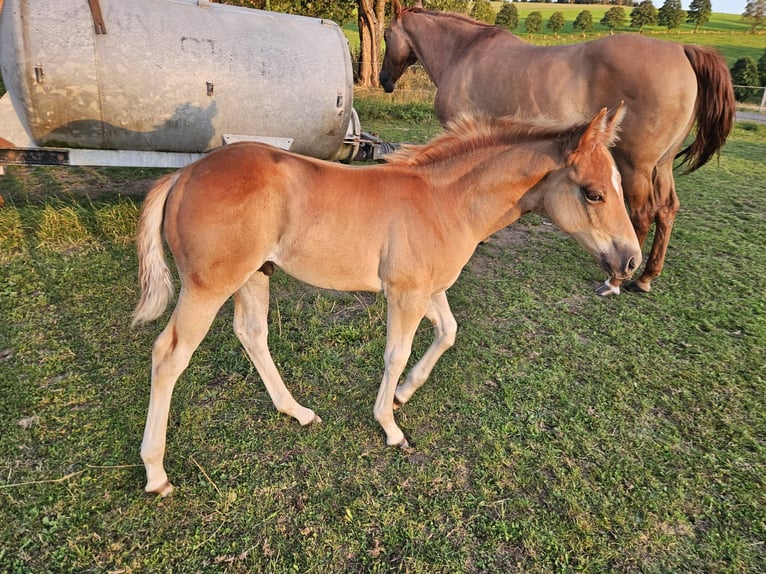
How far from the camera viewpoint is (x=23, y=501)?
2.09 m

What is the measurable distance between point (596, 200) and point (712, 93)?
3.21m

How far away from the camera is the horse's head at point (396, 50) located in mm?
5988

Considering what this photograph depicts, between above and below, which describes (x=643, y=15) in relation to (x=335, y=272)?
above

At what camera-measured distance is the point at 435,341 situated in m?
2.81

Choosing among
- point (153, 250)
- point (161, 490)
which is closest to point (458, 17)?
point (153, 250)

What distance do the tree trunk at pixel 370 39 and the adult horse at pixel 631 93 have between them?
10.9m

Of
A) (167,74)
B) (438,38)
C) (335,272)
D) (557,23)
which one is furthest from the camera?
(557,23)

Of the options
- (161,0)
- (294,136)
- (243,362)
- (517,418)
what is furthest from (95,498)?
(161,0)

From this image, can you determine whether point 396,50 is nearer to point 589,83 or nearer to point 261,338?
point 589,83

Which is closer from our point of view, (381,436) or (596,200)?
(596,200)

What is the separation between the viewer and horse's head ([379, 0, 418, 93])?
5.99 metres

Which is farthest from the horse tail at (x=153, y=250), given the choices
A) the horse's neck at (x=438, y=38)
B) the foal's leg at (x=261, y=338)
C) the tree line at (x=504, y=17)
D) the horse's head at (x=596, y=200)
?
the tree line at (x=504, y=17)

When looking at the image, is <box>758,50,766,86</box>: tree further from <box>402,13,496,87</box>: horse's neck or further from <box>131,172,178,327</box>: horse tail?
<box>131,172,178,327</box>: horse tail

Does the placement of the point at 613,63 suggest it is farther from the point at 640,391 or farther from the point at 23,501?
the point at 23,501
